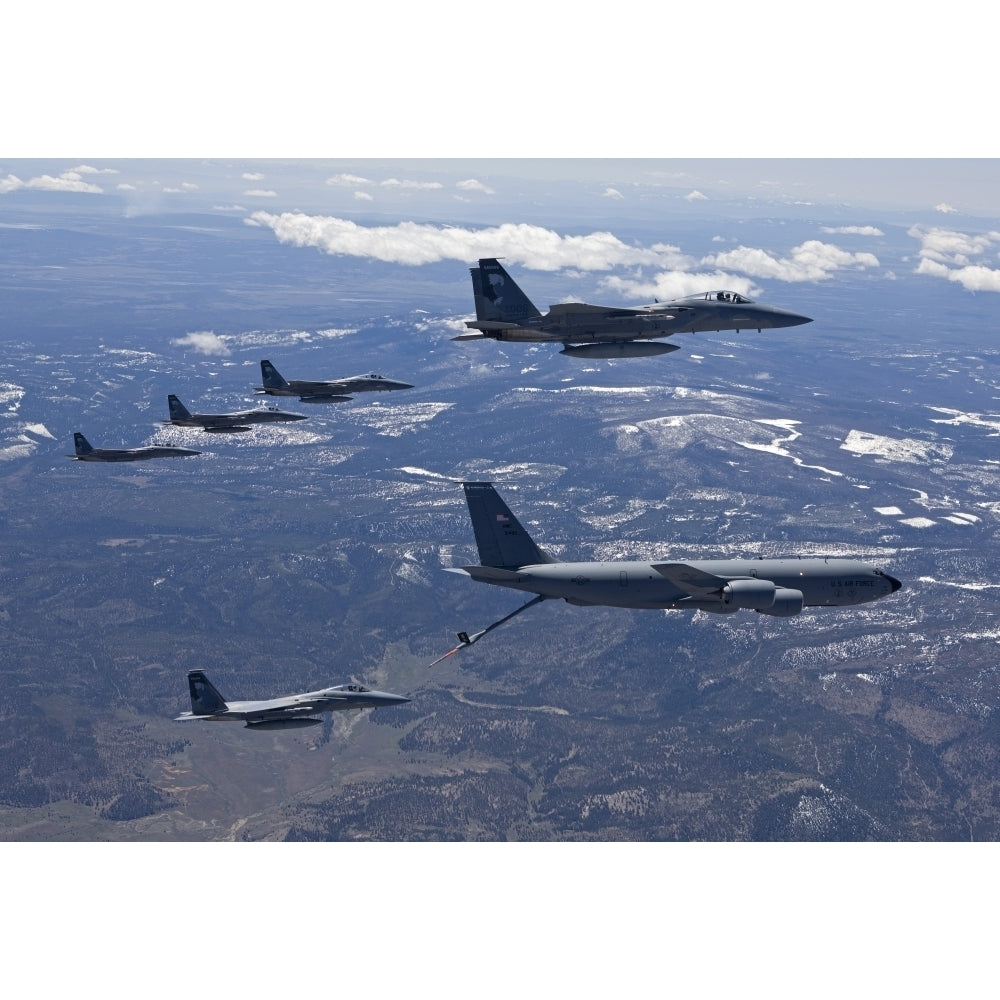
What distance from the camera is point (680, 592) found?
5944cm

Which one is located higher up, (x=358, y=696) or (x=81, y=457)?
(x=81, y=457)

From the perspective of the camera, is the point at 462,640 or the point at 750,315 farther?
the point at 750,315

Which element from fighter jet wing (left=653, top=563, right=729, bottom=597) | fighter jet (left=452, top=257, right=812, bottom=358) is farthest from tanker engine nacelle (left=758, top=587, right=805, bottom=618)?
fighter jet (left=452, top=257, right=812, bottom=358)

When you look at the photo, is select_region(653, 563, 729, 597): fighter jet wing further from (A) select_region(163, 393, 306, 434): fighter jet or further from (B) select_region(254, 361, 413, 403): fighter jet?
(A) select_region(163, 393, 306, 434): fighter jet

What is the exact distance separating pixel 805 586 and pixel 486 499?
19.6 m

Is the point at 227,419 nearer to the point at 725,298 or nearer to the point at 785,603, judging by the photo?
the point at 725,298

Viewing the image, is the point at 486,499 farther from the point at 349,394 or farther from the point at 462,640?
the point at 349,394

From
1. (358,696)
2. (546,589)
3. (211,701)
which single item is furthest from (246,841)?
(546,589)

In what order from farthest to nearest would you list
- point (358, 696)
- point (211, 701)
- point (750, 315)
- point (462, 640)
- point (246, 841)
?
point (246, 841), point (211, 701), point (358, 696), point (750, 315), point (462, 640)

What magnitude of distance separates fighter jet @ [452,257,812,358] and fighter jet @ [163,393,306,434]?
23757 mm

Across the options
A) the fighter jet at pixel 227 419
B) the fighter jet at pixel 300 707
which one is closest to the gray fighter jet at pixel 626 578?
the fighter jet at pixel 300 707

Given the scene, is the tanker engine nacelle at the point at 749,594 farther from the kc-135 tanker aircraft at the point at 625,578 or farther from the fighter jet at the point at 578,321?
the fighter jet at the point at 578,321

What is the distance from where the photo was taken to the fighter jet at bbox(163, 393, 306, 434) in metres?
86.1

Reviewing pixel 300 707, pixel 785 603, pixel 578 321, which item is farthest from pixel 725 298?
pixel 300 707
